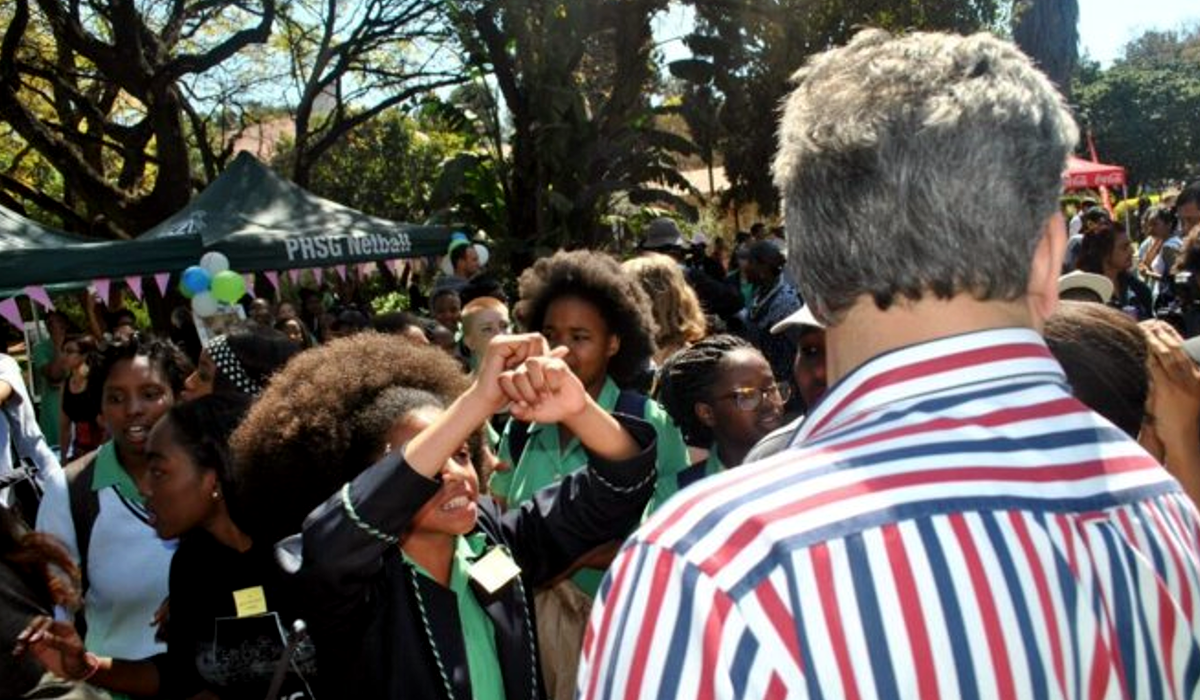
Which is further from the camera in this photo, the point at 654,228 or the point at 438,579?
the point at 654,228

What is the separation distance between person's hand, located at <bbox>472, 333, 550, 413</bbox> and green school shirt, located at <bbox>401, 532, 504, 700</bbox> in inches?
17.2

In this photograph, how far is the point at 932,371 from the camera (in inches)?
40.8

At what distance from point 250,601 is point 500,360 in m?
1.07

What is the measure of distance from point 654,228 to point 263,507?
312 inches

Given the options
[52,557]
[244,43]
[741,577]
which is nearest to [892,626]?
[741,577]

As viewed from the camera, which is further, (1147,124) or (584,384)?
(1147,124)

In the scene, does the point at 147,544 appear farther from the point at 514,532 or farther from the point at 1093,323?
the point at 1093,323

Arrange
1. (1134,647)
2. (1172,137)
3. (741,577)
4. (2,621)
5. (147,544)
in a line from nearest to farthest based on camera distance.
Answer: (741,577) < (1134,647) < (2,621) < (147,544) < (1172,137)

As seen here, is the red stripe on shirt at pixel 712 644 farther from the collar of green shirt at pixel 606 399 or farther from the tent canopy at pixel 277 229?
the tent canopy at pixel 277 229

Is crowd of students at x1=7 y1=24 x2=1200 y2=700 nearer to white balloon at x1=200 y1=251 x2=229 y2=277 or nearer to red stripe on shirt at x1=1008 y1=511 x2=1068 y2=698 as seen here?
red stripe on shirt at x1=1008 y1=511 x2=1068 y2=698

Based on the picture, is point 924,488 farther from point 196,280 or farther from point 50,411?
point 196,280

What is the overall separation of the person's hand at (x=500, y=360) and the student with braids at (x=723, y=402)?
4.83 feet

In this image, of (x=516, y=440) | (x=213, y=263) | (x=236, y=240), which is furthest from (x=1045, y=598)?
(x=236, y=240)

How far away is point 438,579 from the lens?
2.40 metres
